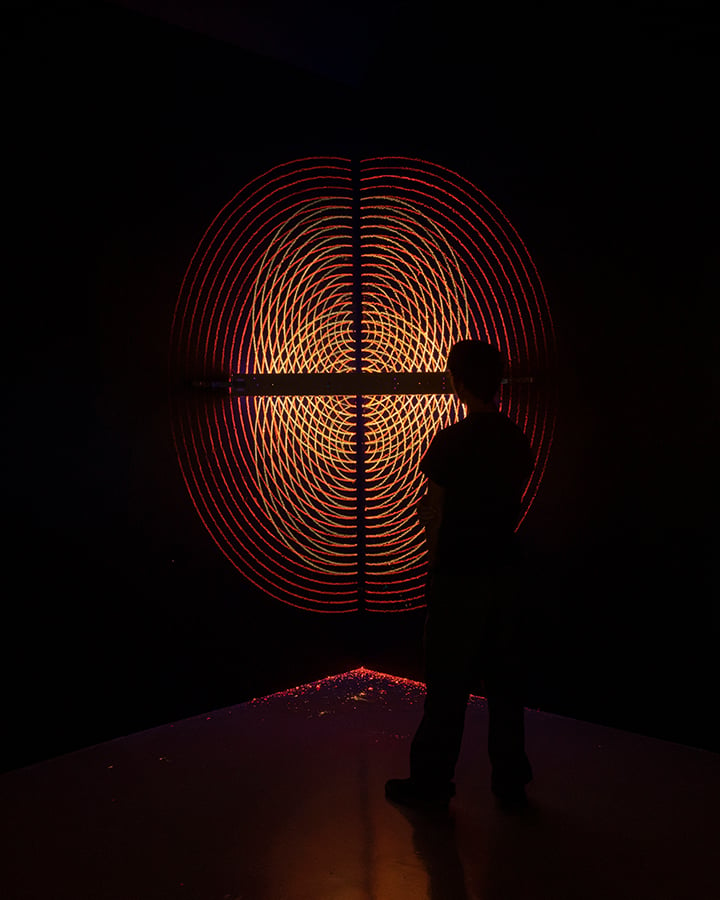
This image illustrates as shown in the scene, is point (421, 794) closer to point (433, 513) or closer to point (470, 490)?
point (433, 513)

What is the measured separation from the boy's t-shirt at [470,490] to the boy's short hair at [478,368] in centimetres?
11

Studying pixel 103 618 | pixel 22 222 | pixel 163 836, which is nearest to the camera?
pixel 163 836

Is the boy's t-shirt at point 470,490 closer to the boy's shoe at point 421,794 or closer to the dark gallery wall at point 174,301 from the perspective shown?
the boy's shoe at point 421,794

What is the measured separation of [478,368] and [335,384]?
164cm

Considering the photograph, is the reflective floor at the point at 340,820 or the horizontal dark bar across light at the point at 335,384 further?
the horizontal dark bar across light at the point at 335,384

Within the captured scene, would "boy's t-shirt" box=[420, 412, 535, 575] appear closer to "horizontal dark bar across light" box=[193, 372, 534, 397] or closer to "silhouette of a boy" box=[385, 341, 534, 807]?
"silhouette of a boy" box=[385, 341, 534, 807]

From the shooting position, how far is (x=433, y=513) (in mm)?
4102


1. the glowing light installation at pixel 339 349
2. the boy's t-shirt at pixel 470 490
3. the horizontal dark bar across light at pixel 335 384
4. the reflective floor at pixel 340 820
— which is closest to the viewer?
the reflective floor at pixel 340 820

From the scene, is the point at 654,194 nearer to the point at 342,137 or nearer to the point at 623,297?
the point at 623,297

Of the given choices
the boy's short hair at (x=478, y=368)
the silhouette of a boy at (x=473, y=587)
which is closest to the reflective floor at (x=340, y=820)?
the silhouette of a boy at (x=473, y=587)

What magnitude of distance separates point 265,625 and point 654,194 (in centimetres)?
281

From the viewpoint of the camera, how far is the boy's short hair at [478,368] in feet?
13.5

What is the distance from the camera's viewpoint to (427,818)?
13.4ft


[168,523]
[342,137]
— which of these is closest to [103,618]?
[168,523]
